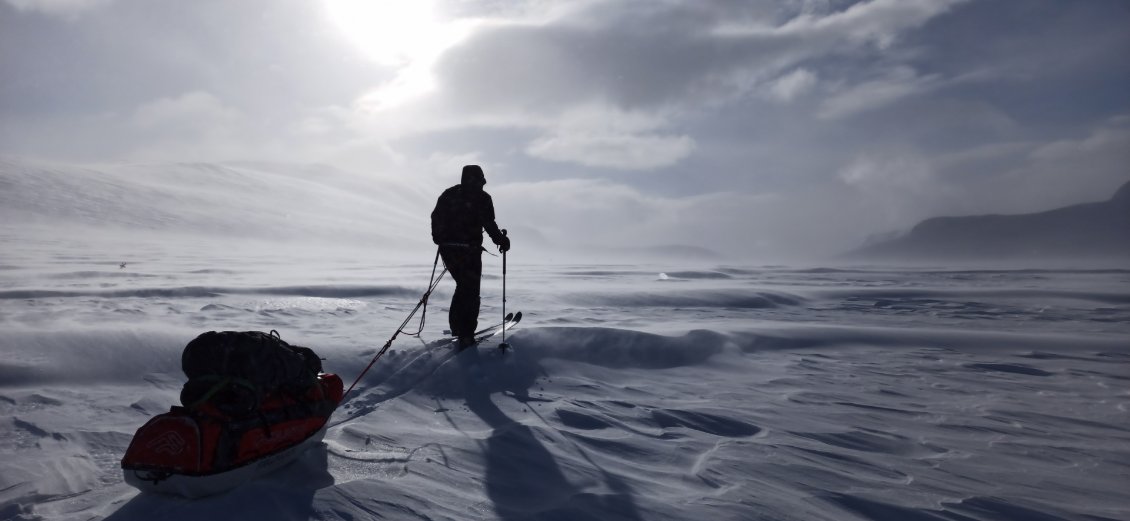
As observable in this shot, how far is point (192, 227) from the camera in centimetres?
4897

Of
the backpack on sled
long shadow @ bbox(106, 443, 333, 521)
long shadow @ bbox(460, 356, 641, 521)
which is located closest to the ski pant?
long shadow @ bbox(460, 356, 641, 521)

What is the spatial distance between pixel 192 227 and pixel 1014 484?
5956 centimetres

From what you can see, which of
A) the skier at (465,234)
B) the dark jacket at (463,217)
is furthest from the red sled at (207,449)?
the dark jacket at (463,217)

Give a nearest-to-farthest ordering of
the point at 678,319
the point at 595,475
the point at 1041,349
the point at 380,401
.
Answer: the point at 595,475, the point at 380,401, the point at 1041,349, the point at 678,319

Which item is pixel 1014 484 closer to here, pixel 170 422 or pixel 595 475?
pixel 595 475

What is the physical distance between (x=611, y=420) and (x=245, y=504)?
2.48 m

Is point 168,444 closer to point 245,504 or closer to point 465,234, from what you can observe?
point 245,504

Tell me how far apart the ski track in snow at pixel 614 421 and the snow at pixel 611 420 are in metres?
0.02

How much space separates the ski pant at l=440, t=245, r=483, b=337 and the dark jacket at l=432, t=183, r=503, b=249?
98 mm

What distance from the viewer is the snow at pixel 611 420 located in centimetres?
268

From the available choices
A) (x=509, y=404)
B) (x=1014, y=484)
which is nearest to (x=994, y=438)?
(x=1014, y=484)

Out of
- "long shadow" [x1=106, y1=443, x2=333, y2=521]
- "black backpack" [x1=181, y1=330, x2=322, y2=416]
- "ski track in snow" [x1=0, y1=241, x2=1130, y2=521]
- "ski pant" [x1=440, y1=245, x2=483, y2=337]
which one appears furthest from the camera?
"ski pant" [x1=440, y1=245, x2=483, y2=337]

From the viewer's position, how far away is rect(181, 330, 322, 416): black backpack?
2.49 m

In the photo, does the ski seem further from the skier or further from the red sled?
the red sled
